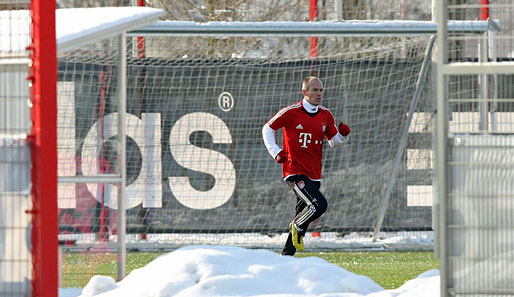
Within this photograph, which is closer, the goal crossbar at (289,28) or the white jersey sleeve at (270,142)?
the white jersey sleeve at (270,142)

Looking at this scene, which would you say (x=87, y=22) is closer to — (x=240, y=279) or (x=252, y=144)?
(x=240, y=279)

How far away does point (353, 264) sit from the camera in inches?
443

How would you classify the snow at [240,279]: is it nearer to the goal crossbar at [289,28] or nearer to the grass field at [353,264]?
the grass field at [353,264]

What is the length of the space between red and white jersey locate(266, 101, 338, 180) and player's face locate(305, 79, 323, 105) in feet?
0.47

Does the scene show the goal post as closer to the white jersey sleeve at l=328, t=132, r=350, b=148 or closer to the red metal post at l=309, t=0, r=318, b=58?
the red metal post at l=309, t=0, r=318, b=58

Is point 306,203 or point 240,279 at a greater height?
point 306,203

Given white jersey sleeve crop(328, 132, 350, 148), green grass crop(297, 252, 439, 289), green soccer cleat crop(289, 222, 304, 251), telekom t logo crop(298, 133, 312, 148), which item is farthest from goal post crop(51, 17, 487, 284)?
green soccer cleat crop(289, 222, 304, 251)

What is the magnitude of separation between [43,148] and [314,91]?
488cm

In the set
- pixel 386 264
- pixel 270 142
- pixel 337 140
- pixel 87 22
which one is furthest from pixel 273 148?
pixel 87 22

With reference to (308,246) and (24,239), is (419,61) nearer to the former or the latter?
(308,246)

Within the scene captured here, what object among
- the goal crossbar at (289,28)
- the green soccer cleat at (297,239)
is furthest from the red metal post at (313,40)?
the green soccer cleat at (297,239)

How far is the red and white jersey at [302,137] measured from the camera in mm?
10078

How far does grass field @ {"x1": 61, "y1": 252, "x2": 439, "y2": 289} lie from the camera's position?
8555 mm

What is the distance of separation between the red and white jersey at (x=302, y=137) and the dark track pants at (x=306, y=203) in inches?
3.7
